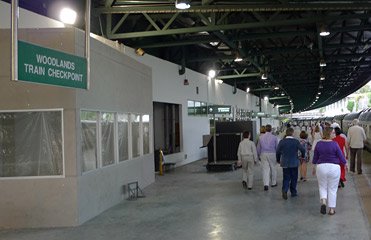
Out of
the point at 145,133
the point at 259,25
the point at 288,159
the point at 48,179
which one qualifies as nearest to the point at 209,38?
the point at 259,25

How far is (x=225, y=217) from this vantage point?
32.5 ft

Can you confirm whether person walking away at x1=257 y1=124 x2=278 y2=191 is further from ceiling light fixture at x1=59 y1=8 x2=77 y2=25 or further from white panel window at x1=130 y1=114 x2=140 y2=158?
ceiling light fixture at x1=59 y1=8 x2=77 y2=25

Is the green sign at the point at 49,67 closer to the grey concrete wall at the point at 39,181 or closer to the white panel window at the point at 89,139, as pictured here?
the grey concrete wall at the point at 39,181

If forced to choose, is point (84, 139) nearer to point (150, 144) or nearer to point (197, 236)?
point (197, 236)

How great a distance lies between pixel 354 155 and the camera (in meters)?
16.9

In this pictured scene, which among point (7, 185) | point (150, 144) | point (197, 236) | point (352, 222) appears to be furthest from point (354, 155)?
point (7, 185)

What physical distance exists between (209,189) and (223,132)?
24.1ft

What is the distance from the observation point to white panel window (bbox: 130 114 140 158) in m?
13.7

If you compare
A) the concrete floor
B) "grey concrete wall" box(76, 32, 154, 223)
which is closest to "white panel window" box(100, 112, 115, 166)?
"grey concrete wall" box(76, 32, 154, 223)

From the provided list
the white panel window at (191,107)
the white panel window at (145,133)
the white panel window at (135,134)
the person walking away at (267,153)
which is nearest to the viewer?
the person walking away at (267,153)

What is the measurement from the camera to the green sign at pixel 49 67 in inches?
242

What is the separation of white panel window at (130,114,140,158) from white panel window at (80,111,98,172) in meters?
2.92

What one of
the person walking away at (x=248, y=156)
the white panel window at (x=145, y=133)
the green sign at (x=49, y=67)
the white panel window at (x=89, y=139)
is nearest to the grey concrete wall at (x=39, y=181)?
the white panel window at (x=89, y=139)

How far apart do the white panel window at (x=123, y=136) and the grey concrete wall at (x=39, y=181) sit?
3.01 m
